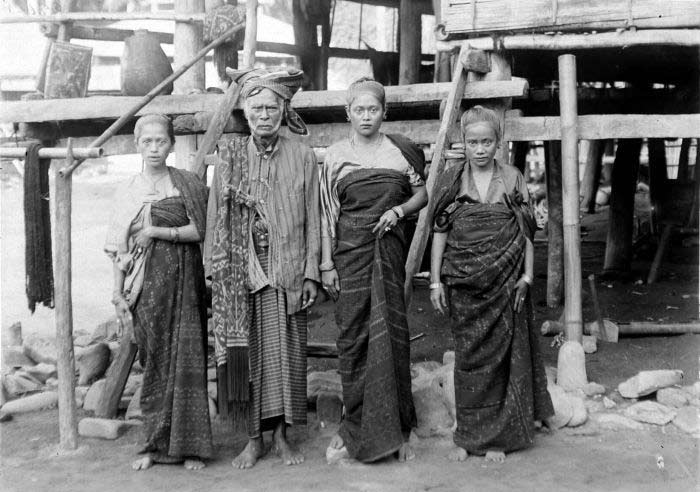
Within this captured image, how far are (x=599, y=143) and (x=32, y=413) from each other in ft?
30.3

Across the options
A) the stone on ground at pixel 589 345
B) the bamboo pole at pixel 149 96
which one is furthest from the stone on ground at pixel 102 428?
the stone on ground at pixel 589 345

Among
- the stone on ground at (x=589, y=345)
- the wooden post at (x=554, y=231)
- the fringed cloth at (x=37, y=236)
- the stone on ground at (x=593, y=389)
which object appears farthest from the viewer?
the wooden post at (x=554, y=231)

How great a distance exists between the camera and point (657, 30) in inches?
222

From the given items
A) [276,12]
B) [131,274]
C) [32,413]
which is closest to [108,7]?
[32,413]

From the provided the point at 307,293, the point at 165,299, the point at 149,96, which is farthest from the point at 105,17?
the point at 307,293

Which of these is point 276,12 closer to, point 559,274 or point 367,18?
point 367,18

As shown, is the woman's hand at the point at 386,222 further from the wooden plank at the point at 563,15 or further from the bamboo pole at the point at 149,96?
the wooden plank at the point at 563,15

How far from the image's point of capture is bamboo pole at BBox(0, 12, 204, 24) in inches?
263

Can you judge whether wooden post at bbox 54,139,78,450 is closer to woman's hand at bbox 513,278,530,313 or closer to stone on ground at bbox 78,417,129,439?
stone on ground at bbox 78,417,129,439

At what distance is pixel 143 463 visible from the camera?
428 cm

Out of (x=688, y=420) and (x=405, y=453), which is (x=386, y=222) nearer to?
(x=405, y=453)

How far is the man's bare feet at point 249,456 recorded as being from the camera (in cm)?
420

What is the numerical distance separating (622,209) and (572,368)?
4243 millimetres

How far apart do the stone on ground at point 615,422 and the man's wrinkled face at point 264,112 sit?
8.24 feet
